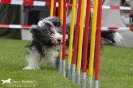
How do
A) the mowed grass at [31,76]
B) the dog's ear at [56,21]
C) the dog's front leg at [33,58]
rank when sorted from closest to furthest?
the mowed grass at [31,76] → the dog's ear at [56,21] → the dog's front leg at [33,58]

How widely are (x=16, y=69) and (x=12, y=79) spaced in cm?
131

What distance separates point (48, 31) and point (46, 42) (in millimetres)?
169

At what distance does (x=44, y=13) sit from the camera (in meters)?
18.4

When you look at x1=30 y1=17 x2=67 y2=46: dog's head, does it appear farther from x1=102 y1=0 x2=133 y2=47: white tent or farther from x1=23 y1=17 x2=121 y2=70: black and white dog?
x1=102 y1=0 x2=133 y2=47: white tent

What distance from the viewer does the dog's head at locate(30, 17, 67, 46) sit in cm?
789

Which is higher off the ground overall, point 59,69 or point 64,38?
point 64,38

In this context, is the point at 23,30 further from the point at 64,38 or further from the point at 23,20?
the point at 64,38

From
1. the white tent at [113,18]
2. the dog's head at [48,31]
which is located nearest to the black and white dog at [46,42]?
the dog's head at [48,31]

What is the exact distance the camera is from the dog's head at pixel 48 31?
789 cm

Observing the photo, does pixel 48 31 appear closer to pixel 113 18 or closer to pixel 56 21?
pixel 56 21

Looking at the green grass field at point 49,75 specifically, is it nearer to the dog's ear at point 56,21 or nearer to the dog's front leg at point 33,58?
the dog's front leg at point 33,58

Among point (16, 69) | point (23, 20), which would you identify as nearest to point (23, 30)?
point (23, 20)

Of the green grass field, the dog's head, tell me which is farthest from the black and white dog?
the green grass field

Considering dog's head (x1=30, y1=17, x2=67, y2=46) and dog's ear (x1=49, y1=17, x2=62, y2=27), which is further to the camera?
dog's ear (x1=49, y1=17, x2=62, y2=27)
